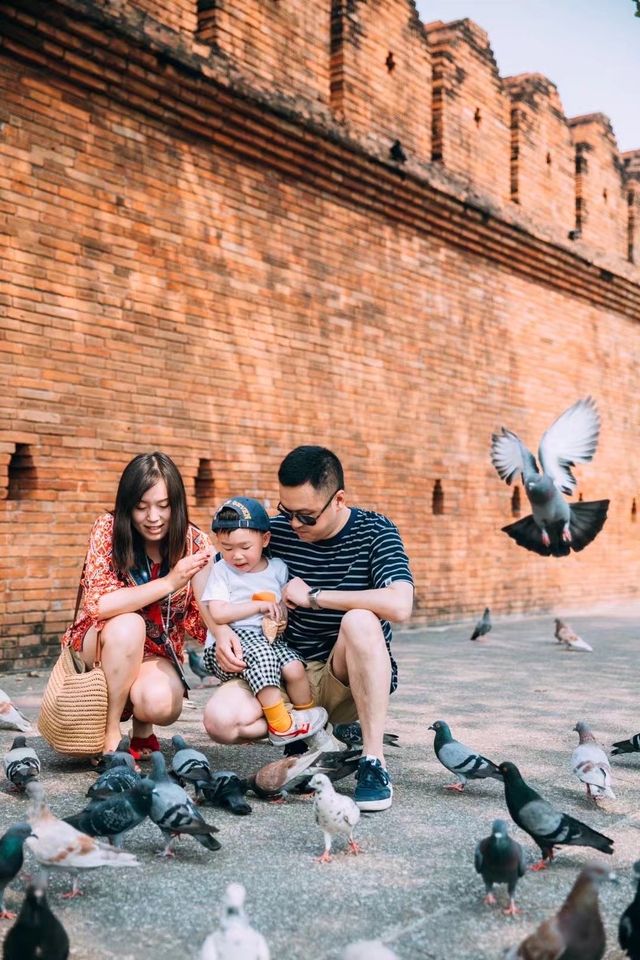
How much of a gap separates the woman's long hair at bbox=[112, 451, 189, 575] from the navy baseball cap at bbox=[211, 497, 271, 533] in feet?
0.70

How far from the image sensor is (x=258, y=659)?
175 inches

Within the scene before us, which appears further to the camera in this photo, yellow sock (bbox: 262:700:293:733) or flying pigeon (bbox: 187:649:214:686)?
flying pigeon (bbox: 187:649:214:686)

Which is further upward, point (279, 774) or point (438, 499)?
point (438, 499)

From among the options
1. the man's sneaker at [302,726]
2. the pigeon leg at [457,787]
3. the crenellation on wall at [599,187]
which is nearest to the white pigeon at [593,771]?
the pigeon leg at [457,787]

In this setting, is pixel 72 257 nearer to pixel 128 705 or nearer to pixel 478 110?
pixel 128 705

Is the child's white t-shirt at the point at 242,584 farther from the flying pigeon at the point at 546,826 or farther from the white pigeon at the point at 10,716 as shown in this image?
the white pigeon at the point at 10,716

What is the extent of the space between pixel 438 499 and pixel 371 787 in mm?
9156

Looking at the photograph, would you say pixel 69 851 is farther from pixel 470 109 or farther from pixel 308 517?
pixel 470 109

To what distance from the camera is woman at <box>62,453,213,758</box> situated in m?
4.53

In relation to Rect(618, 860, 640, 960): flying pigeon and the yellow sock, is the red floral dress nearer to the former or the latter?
the yellow sock

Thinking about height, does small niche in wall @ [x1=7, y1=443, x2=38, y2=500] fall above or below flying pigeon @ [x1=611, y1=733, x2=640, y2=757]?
above

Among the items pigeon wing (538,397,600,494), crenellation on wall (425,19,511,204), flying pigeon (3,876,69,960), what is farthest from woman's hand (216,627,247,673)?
crenellation on wall (425,19,511,204)

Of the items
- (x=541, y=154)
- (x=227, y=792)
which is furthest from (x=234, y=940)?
(x=541, y=154)

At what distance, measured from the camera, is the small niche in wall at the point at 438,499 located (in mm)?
13102
